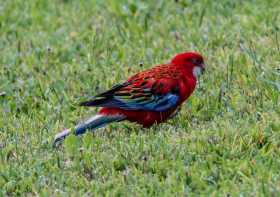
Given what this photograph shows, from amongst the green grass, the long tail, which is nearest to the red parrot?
the long tail

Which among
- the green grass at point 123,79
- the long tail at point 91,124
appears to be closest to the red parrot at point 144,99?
the long tail at point 91,124

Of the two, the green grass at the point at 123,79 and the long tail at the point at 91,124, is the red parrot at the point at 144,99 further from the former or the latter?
the green grass at the point at 123,79

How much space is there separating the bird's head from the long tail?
31.5 inches

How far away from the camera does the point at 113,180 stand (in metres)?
6.72

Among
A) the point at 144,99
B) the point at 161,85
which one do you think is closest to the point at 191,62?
the point at 161,85

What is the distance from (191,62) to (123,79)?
3.56 feet

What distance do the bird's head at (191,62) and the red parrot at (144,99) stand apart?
168mm

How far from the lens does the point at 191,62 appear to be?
8.33 metres

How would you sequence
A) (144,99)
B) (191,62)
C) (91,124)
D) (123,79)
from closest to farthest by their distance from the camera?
(91,124)
(144,99)
(191,62)
(123,79)

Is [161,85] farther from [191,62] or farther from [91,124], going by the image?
[91,124]

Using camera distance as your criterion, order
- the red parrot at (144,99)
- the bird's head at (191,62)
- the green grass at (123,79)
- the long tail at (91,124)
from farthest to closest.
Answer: the bird's head at (191,62)
the red parrot at (144,99)
the long tail at (91,124)
the green grass at (123,79)

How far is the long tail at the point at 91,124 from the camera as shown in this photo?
25.0 feet

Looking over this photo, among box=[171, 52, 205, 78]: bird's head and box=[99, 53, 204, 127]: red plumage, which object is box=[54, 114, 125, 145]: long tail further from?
box=[171, 52, 205, 78]: bird's head

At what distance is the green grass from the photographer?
6723 mm
